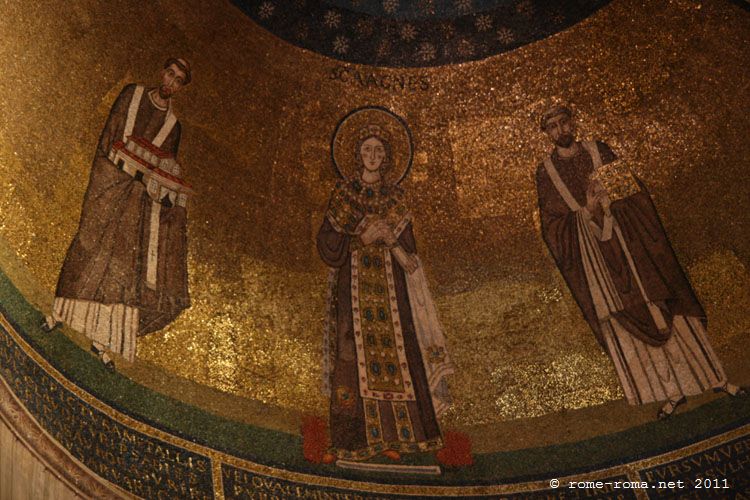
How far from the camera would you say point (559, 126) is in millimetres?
9984

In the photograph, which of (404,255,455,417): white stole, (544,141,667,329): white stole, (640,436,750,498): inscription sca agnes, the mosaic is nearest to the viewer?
the mosaic

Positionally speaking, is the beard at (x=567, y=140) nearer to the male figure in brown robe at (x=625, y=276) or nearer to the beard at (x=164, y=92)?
the male figure in brown robe at (x=625, y=276)


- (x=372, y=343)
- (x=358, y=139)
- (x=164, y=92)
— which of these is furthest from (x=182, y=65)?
(x=372, y=343)

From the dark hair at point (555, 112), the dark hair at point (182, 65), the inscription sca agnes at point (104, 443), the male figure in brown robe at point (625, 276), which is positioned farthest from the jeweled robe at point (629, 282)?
the inscription sca agnes at point (104, 443)

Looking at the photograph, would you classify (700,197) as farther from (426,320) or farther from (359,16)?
(359,16)

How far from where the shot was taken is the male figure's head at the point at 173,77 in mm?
9234

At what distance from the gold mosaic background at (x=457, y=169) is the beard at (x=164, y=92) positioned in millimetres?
117

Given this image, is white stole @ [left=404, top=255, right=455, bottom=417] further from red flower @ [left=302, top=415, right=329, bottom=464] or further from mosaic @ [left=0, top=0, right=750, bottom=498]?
red flower @ [left=302, top=415, right=329, bottom=464]

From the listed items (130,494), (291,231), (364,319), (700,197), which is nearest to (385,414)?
(364,319)

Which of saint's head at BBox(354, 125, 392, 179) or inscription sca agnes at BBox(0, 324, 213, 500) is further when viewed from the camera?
saint's head at BBox(354, 125, 392, 179)

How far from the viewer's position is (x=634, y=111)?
32.3ft

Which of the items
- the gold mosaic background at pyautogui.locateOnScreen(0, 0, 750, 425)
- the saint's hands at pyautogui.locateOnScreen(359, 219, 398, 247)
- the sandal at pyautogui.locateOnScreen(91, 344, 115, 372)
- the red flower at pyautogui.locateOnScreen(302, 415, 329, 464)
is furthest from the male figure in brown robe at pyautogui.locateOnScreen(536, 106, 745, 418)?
the sandal at pyautogui.locateOnScreen(91, 344, 115, 372)

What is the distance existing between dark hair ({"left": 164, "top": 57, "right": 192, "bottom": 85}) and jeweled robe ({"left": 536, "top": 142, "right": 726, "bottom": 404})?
108 inches

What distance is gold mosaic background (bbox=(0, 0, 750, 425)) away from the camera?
913cm
